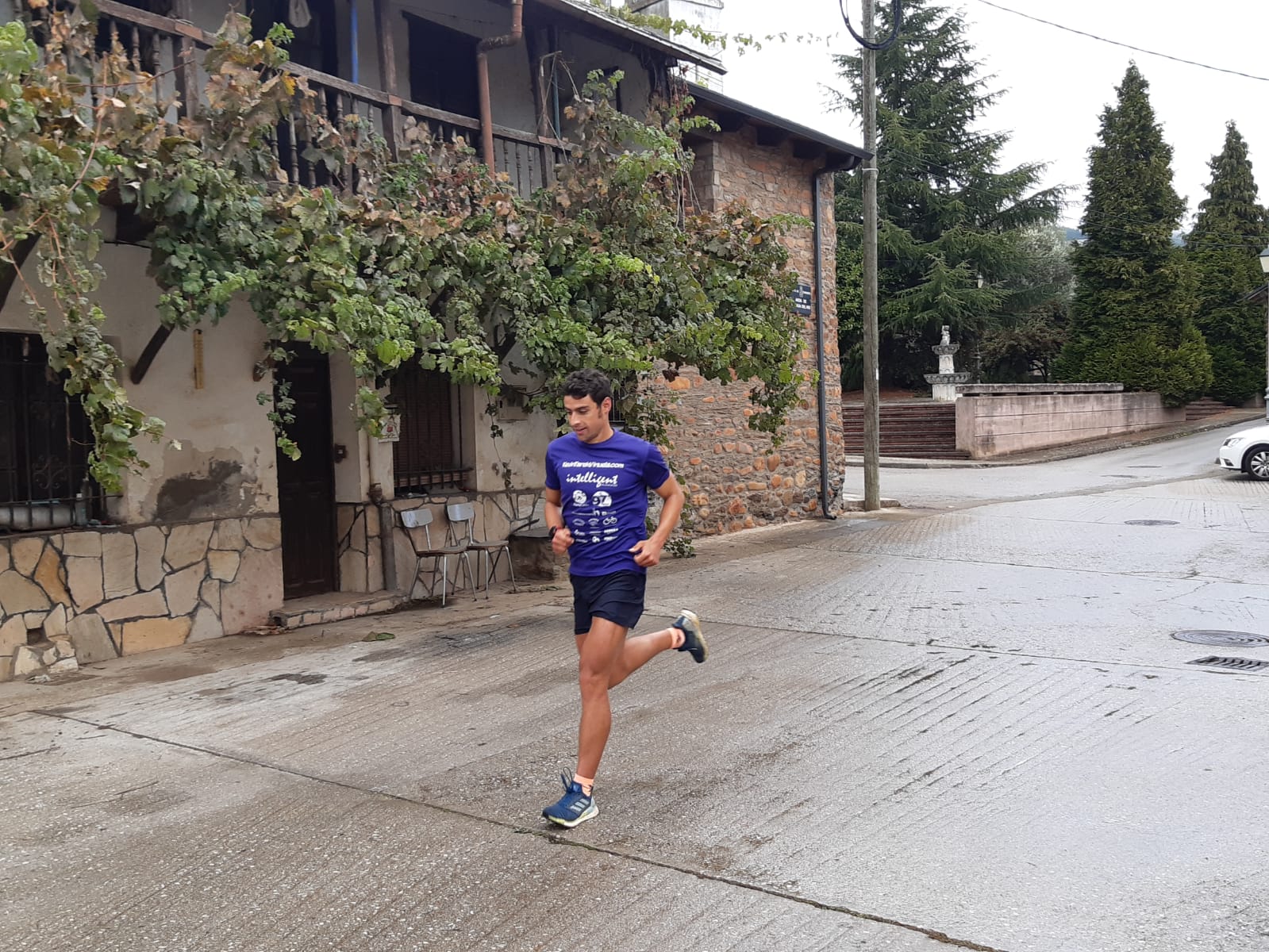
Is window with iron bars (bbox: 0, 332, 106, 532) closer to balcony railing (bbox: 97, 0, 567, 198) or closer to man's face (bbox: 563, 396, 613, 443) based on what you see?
balcony railing (bbox: 97, 0, 567, 198)

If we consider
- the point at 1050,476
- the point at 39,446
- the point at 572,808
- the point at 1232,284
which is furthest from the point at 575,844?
the point at 1232,284

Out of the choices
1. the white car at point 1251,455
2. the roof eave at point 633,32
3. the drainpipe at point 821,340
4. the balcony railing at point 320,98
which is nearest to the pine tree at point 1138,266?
the white car at point 1251,455

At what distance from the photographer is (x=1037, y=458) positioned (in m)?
26.7

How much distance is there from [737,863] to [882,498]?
1487 centimetres

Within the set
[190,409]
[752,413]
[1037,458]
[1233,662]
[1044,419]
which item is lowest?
[1233,662]

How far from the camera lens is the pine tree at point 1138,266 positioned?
32719 millimetres

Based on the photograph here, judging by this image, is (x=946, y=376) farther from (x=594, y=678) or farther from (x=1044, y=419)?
(x=594, y=678)

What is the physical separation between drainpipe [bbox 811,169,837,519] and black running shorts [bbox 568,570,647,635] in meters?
11.0

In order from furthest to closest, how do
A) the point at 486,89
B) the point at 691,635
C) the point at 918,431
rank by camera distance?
the point at 918,431 < the point at 486,89 < the point at 691,635

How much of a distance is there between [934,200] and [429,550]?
27.6 m

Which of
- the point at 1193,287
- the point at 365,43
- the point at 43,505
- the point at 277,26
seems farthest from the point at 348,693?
the point at 1193,287

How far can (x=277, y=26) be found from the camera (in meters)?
6.84

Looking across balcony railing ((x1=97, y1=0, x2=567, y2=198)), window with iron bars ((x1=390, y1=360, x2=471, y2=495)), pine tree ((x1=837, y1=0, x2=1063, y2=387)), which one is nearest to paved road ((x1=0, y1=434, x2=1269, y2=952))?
window with iron bars ((x1=390, y1=360, x2=471, y2=495))

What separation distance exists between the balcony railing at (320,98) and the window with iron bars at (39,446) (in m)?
1.98
